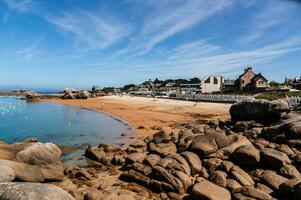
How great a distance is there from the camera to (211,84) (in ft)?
364

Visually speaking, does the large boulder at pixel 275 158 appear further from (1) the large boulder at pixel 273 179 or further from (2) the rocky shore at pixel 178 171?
(1) the large boulder at pixel 273 179

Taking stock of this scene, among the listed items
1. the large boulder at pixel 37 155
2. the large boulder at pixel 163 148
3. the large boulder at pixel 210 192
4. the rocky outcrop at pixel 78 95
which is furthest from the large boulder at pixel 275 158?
the rocky outcrop at pixel 78 95

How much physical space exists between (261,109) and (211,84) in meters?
85.6

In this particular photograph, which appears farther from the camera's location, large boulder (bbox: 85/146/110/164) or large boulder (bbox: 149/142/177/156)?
large boulder (bbox: 85/146/110/164)

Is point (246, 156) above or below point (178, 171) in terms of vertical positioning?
above

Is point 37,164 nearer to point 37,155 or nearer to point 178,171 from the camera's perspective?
point 37,155

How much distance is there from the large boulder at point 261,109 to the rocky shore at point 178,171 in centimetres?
474

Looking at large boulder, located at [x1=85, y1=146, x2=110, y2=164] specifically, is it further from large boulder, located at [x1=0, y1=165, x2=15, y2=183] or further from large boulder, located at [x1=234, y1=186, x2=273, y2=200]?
large boulder, located at [x1=234, y1=186, x2=273, y2=200]

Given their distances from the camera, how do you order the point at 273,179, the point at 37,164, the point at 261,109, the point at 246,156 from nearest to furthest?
the point at 273,179, the point at 246,156, the point at 37,164, the point at 261,109

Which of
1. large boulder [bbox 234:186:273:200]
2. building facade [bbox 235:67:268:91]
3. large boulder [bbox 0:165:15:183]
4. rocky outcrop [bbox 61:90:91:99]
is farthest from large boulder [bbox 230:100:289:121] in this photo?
rocky outcrop [bbox 61:90:91:99]

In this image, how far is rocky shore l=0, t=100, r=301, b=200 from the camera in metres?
13.2

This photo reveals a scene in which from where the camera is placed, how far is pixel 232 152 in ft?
59.0

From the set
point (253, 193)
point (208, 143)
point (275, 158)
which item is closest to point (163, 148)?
point (208, 143)

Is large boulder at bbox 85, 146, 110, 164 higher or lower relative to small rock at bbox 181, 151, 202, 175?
lower
